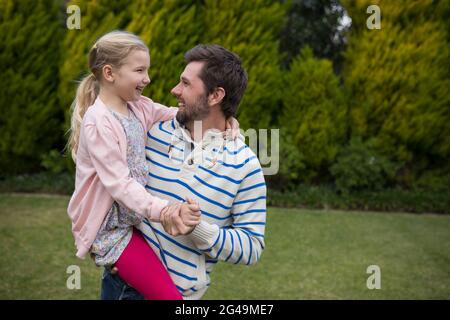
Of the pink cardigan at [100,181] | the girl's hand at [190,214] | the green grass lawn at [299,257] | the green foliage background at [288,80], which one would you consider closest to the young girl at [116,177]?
the pink cardigan at [100,181]

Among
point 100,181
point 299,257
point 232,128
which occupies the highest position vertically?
point 232,128

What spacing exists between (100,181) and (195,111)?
0.46m

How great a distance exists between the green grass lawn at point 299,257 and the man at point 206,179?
2.63 meters

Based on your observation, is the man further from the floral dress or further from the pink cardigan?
the pink cardigan

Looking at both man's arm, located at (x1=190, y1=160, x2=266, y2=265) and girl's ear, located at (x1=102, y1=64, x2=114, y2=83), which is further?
girl's ear, located at (x1=102, y1=64, x2=114, y2=83)

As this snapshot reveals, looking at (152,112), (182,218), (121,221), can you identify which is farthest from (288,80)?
(182,218)

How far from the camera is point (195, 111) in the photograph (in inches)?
81.0

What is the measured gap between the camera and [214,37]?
742 centimetres

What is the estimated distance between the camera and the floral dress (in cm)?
194

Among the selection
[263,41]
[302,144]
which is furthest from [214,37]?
[302,144]

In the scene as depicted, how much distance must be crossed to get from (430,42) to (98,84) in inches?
254

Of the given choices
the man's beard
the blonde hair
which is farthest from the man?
the blonde hair

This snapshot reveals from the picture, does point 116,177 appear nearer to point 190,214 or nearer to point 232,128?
point 190,214

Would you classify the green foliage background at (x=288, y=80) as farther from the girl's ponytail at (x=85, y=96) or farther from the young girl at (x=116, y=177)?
the young girl at (x=116, y=177)
